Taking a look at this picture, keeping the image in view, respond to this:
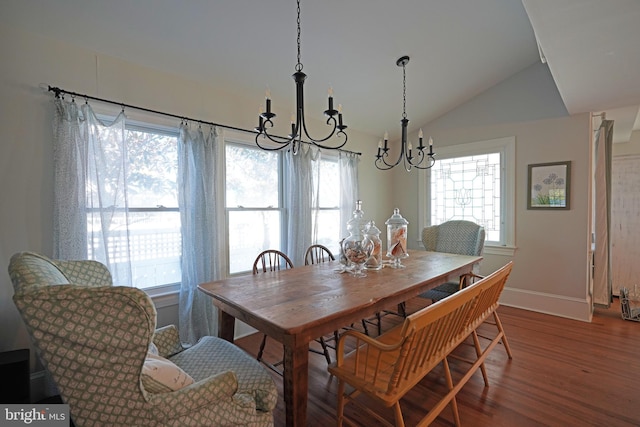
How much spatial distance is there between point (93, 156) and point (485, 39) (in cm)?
377

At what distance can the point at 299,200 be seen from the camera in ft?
11.1

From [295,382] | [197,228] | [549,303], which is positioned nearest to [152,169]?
[197,228]

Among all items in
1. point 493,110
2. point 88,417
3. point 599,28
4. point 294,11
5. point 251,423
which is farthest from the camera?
point 493,110

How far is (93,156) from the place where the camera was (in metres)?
2.13

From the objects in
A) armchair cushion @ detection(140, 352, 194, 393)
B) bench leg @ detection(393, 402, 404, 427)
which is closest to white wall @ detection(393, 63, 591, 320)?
bench leg @ detection(393, 402, 404, 427)

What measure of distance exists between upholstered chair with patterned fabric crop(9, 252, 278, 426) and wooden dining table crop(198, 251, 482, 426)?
0.26 m

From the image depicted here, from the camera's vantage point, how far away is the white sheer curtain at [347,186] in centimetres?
406

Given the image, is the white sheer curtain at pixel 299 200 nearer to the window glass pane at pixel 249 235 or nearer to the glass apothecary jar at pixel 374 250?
the window glass pane at pixel 249 235

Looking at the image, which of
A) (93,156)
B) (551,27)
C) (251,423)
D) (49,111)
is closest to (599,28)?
(551,27)

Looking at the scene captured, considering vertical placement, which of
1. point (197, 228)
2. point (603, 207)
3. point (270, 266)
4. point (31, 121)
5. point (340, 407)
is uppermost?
point (31, 121)

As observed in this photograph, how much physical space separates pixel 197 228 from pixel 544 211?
13.1ft

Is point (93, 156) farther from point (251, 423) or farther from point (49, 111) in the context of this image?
point (251, 423)

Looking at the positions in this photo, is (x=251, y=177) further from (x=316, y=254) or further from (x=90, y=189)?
(x=90, y=189)

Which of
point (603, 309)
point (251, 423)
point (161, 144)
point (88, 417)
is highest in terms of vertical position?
point (161, 144)
